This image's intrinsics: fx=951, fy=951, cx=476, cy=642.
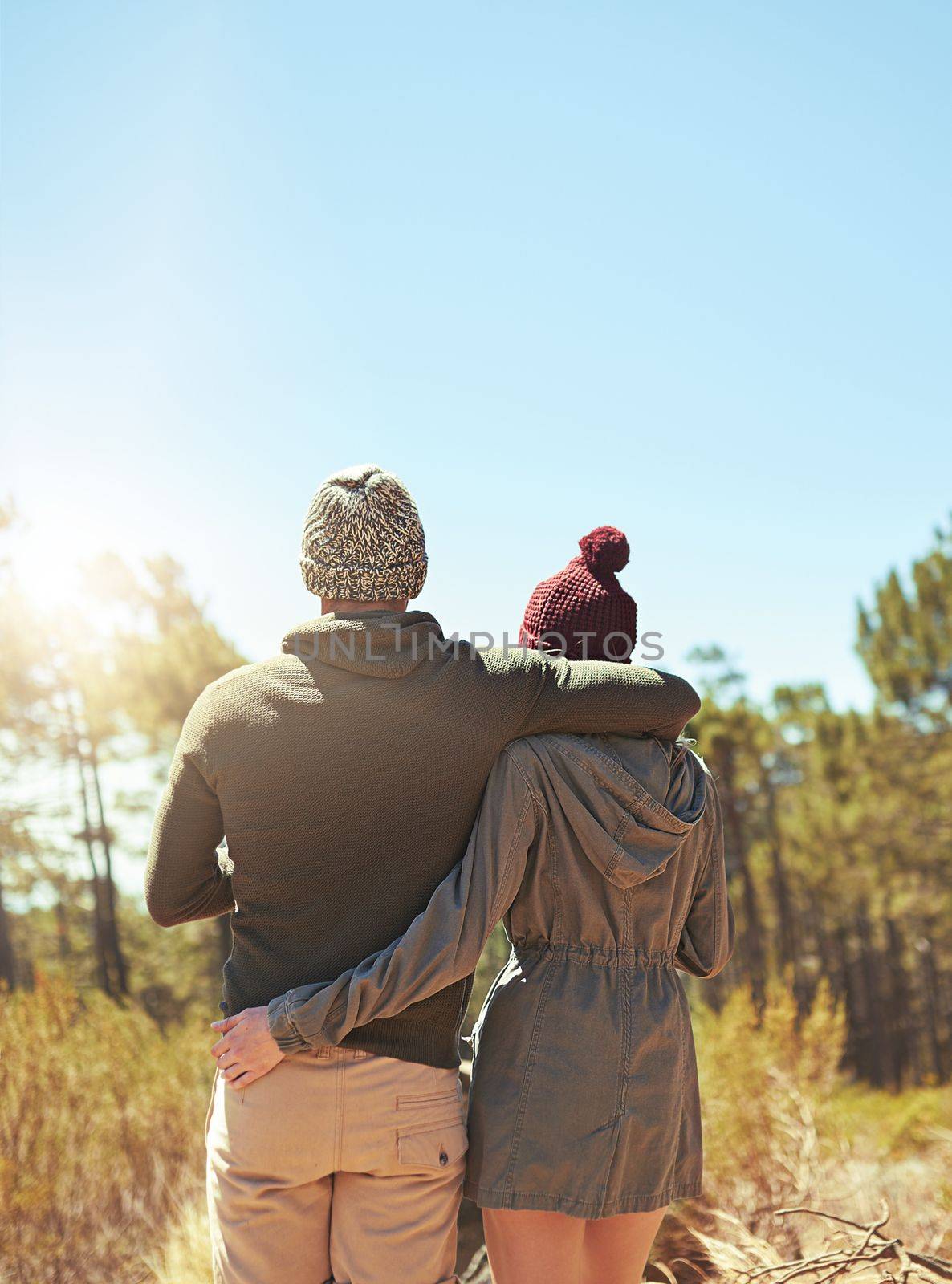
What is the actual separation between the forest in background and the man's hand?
69.1 inches

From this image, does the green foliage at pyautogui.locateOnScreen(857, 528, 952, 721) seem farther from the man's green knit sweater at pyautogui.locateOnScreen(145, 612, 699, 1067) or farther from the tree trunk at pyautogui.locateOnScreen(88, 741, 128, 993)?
the man's green knit sweater at pyautogui.locateOnScreen(145, 612, 699, 1067)

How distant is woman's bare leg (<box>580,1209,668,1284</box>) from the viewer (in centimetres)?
165

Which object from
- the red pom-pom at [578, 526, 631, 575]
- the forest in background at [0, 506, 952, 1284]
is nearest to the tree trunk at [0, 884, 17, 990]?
the forest in background at [0, 506, 952, 1284]

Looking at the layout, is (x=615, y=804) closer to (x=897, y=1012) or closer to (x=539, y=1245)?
(x=539, y=1245)

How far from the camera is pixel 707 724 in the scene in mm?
14734

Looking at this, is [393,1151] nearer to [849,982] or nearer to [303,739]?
[303,739]

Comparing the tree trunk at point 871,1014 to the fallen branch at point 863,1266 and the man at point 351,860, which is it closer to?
the fallen branch at point 863,1266

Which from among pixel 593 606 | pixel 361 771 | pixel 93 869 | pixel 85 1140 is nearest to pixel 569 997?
pixel 361 771

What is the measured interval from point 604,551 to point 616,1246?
123 cm

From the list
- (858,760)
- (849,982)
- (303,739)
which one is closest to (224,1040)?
(303,739)

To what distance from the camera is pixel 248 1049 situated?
4.98ft

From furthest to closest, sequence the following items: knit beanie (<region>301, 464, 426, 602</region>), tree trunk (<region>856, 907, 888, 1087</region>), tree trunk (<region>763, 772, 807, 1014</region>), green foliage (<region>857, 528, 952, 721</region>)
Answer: tree trunk (<region>856, 907, 888, 1087</region>), tree trunk (<region>763, 772, 807, 1014</region>), green foliage (<region>857, 528, 952, 721</region>), knit beanie (<region>301, 464, 426, 602</region>)

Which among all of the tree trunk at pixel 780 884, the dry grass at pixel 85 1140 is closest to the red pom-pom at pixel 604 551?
the dry grass at pixel 85 1140

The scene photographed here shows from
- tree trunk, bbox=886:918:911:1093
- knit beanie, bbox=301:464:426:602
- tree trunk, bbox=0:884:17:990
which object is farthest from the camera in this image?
tree trunk, bbox=886:918:911:1093
